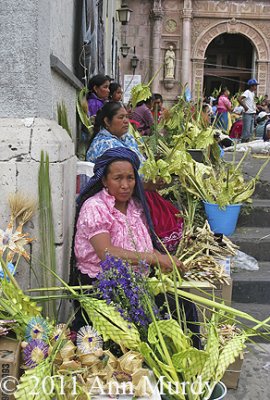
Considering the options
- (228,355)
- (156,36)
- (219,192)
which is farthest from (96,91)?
(156,36)

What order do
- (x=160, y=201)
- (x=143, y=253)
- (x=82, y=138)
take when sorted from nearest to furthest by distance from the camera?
(x=143, y=253)
(x=160, y=201)
(x=82, y=138)

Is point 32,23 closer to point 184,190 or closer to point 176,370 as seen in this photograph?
point 176,370

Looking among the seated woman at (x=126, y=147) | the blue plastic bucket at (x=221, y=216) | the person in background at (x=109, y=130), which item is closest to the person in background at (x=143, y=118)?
the seated woman at (x=126, y=147)

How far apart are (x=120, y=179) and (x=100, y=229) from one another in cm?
31

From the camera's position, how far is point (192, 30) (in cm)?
2133

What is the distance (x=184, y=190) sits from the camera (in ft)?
14.9

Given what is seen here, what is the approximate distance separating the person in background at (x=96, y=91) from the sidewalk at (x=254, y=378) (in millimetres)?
3248

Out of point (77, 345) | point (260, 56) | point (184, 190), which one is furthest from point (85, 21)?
point (260, 56)

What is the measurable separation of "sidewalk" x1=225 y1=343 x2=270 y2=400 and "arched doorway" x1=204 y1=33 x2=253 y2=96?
2215cm

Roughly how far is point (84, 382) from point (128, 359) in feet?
0.62

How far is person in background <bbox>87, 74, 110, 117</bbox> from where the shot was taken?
552 centimetres

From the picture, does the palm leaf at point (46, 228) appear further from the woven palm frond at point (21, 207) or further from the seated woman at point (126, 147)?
the seated woman at point (126, 147)

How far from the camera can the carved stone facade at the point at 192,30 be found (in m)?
20.9

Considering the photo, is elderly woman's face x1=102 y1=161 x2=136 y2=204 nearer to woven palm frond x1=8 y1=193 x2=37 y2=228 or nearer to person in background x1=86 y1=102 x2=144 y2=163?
woven palm frond x1=8 y1=193 x2=37 y2=228
